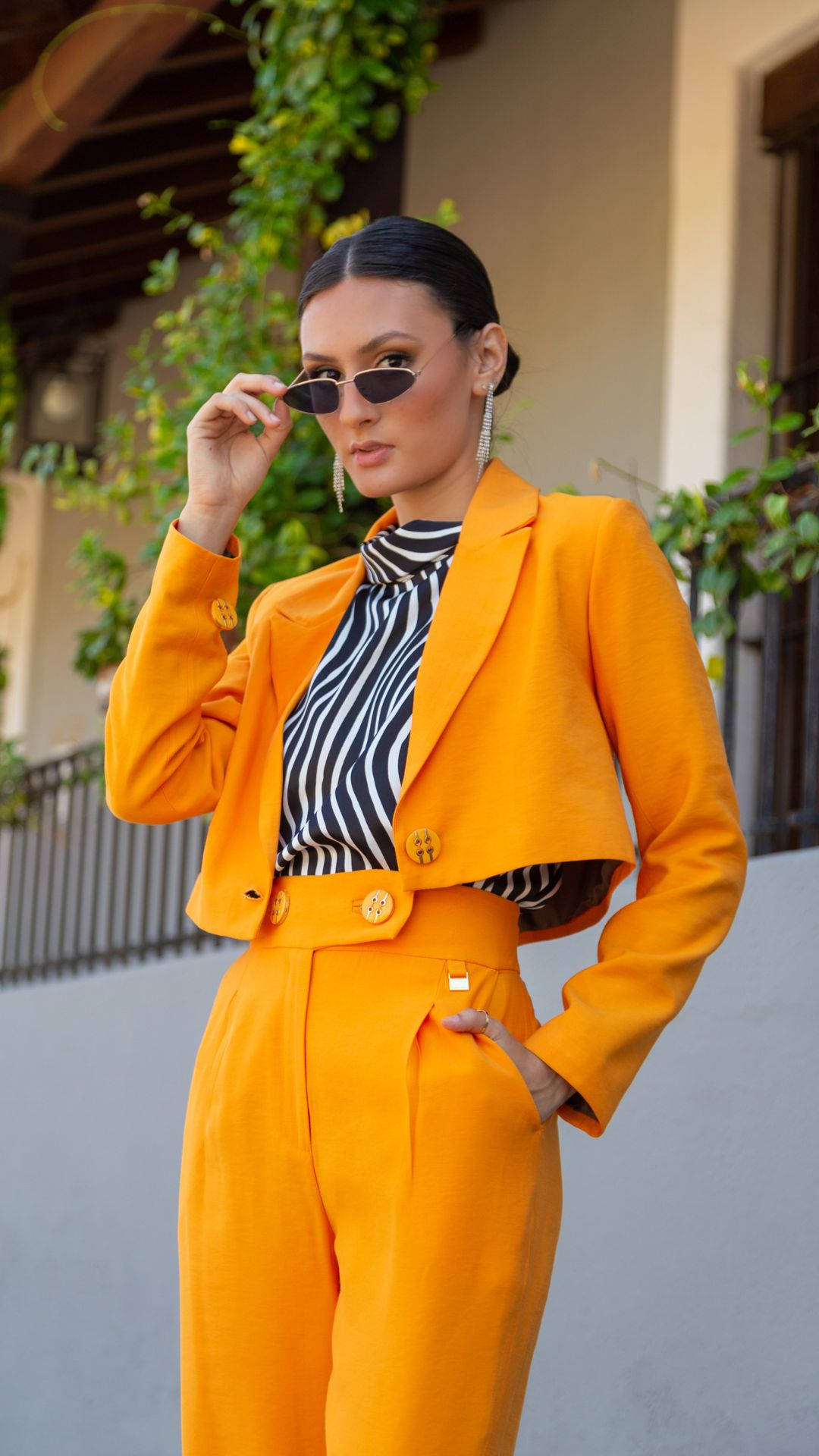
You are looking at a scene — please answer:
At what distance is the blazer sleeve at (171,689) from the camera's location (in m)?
2.01

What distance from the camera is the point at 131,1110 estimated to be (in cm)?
461

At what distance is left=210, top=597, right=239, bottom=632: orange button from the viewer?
2.04 metres

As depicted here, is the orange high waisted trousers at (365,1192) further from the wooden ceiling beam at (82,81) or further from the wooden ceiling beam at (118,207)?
the wooden ceiling beam at (118,207)

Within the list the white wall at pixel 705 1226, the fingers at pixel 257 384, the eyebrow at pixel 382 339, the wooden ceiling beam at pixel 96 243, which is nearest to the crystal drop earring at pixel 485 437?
the eyebrow at pixel 382 339

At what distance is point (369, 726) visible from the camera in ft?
6.24

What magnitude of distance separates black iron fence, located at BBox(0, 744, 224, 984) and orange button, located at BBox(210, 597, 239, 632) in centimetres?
324

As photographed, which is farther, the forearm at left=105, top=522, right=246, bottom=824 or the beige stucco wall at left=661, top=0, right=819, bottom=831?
the beige stucco wall at left=661, top=0, right=819, bottom=831

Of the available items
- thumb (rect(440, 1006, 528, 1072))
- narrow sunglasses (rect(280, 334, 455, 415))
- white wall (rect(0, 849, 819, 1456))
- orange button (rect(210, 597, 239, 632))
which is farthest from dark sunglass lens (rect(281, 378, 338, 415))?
white wall (rect(0, 849, 819, 1456))

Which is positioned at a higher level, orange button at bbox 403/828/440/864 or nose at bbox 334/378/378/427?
nose at bbox 334/378/378/427

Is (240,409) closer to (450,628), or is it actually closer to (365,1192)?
(450,628)

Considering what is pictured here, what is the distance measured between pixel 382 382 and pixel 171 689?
1.46 ft

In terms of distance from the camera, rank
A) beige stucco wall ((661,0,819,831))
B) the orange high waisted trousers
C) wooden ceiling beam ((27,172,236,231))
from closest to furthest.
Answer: the orange high waisted trousers → beige stucco wall ((661,0,819,831)) → wooden ceiling beam ((27,172,236,231))

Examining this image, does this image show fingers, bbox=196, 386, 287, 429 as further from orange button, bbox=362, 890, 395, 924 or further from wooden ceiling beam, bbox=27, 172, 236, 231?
wooden ceiling beam, bbox=27, 172, 236, 231

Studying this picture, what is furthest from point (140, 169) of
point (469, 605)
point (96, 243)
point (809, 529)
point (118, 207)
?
point (469, 605)
